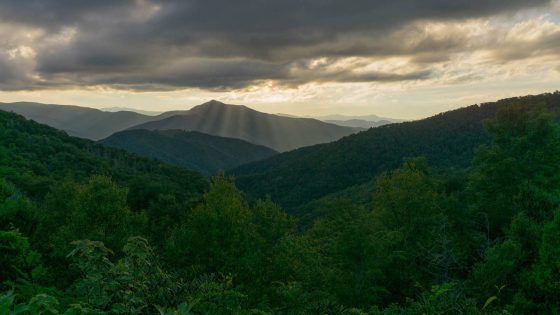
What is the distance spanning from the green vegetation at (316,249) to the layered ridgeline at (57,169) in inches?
684

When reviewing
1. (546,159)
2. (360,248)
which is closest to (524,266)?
(360,248)

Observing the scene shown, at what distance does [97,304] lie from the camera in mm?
6953

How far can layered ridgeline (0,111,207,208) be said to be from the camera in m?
56.9

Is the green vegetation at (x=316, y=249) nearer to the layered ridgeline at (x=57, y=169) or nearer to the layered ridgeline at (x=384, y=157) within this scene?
the layered ridgeline at (x=57, y=169)

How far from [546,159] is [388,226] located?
14467 mm

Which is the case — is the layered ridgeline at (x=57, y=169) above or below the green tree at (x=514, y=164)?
below

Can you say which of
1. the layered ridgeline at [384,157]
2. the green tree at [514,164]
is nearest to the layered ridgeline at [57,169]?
the green tree at [514,164]

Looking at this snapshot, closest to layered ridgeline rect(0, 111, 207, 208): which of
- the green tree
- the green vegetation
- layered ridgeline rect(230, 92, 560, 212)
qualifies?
the green vegetation

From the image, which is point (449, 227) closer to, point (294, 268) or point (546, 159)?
point (546, 159)

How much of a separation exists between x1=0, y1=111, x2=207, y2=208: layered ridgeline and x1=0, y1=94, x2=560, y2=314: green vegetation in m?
17.4

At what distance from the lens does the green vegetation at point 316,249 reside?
958 centimetres

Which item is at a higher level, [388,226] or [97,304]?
[97,304]

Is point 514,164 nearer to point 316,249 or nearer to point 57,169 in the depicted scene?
point 316,249

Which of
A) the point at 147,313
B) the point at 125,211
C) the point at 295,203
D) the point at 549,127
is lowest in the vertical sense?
the point at 295,203
